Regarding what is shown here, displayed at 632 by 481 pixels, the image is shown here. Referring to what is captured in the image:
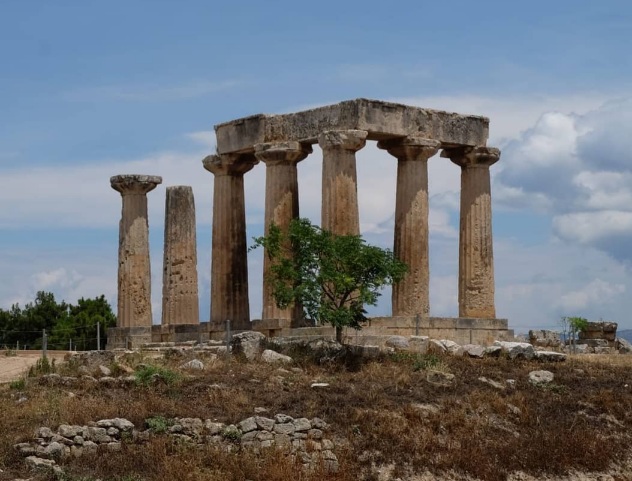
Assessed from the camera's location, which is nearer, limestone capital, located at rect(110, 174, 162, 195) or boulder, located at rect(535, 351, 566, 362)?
boulder, located at rect(535, 351, 566, 362)

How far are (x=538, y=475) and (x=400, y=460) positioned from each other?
124 inches

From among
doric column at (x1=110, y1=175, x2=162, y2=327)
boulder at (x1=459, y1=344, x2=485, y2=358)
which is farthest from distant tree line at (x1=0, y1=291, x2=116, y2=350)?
boulder at (x1=459, y1=344, x2=485, y2=358)

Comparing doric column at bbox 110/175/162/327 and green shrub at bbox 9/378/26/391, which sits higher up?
doric column at bbox 110/175/162/327

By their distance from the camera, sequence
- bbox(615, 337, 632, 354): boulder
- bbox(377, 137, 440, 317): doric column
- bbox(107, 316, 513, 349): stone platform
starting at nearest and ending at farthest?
bbox(107, 316, 513, 349): stone platform < bbox(377, 137, 440, 317): doric column < bbox(615, 337, 632, 354): boulder

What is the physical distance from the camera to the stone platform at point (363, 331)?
42625 millimetres

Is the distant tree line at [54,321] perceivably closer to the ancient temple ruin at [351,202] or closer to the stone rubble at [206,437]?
the ancient temple ruin at [351,202]

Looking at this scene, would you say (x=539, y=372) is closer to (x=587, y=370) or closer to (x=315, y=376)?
(x=587, y=370)

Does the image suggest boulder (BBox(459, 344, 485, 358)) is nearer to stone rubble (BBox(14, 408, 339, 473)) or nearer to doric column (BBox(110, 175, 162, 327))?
stone rubble (BBox(14, 408, 339, 473))

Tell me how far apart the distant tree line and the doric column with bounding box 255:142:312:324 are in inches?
1043

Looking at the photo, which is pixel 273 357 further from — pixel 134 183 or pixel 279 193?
pixel 134 183

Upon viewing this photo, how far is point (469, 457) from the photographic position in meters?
31.5

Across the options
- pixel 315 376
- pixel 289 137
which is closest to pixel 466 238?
pixel 289 137

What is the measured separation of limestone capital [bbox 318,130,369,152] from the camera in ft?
140

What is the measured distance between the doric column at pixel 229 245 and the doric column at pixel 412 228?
19.0 ft
